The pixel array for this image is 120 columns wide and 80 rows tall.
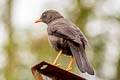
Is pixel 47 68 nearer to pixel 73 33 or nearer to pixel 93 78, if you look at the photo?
pixel 93 78

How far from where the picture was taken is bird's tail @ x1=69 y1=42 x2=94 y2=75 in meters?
7.12

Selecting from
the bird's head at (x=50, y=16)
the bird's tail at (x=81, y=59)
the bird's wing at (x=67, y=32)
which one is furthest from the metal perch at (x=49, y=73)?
the bird's head at (x=50, y=16)

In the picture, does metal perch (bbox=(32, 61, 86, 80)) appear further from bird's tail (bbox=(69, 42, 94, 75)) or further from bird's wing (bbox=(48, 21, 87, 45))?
bird's wing (bbox=(48, 21, 87, 45))

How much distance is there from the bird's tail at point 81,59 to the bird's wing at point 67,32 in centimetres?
12

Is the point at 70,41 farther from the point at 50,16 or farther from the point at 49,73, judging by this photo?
the point at 50,16

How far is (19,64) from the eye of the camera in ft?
53.3

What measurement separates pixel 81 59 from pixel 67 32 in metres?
0.66

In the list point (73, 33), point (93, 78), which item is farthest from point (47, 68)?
point (73, 33)

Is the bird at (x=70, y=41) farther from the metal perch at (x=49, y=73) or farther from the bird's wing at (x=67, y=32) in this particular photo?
the metal perch at (x=49, y=73)

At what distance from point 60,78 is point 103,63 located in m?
8.82

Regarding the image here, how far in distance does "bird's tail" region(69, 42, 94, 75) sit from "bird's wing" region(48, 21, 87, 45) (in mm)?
121

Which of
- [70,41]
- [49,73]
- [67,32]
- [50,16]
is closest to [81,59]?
[70,41]

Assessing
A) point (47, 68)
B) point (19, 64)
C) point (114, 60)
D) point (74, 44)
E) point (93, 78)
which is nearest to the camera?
point (47, 68)

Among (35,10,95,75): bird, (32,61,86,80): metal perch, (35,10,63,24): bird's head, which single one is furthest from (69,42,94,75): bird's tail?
(35,10,63,24): bird's head
